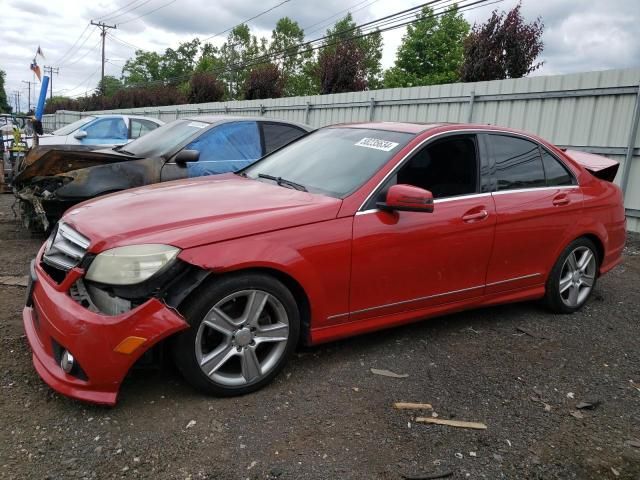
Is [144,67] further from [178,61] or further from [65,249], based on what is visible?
[65,249]

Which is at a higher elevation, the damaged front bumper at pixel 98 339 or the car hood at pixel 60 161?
the car hood at pixel 60 161

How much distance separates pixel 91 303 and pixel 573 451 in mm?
2578

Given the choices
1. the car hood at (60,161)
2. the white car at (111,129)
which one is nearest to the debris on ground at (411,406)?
the car hood at (60,161)

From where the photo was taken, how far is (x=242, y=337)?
9.66ft

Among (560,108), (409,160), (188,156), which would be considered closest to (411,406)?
(409,160)

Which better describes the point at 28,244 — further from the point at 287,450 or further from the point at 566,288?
the point at 566,288

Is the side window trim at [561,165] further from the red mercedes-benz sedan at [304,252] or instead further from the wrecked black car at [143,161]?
the wrecked black car at [143,161]

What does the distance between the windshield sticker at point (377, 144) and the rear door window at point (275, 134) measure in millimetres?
3016

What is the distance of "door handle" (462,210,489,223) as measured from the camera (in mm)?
3740

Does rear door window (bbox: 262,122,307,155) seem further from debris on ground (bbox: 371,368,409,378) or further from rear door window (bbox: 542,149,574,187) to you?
debris on ground (bbox: 371,368,409,378)

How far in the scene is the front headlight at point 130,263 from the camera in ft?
8.77

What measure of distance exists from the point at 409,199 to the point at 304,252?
0.72 metres

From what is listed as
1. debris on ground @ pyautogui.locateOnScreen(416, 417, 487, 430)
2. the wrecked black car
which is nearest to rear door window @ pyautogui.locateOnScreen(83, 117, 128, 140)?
the wrecked black car

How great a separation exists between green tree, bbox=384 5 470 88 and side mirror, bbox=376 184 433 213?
4067 centimetres
